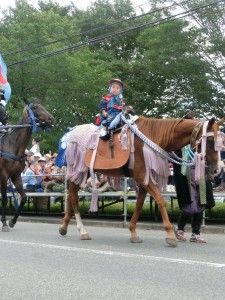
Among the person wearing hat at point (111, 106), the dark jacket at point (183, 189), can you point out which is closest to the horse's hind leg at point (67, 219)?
the person wearing hat at point (111, 106)

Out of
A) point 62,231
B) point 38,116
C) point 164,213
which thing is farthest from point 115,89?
point 38,116

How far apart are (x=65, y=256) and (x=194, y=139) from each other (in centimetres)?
285

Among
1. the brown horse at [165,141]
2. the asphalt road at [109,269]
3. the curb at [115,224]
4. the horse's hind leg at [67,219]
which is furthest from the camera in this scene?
the curb at [115,224]

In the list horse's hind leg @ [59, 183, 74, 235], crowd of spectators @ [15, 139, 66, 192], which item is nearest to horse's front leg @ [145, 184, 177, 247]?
horse's hind leg @ [59, 183, 74, 235]

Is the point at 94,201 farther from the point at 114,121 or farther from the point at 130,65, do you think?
the point at 130,65

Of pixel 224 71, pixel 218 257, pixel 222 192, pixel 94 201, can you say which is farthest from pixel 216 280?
pixel 224 71

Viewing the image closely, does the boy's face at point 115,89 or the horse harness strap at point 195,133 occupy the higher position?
the boy's face at point 115,89

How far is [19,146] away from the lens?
14.0 m

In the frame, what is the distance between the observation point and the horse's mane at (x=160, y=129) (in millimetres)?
10430

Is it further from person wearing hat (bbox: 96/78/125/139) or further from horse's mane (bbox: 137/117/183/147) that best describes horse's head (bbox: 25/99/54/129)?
horse's mane (bbox: 137/117/183/147)

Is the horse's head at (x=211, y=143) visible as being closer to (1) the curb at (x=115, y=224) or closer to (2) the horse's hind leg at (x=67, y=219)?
(2) the horse's hind leg at (x=67, y=219)

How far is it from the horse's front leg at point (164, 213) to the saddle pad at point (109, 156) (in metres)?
0.69

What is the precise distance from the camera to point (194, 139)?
33.1 feet

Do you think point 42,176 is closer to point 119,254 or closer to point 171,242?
point 171,242
